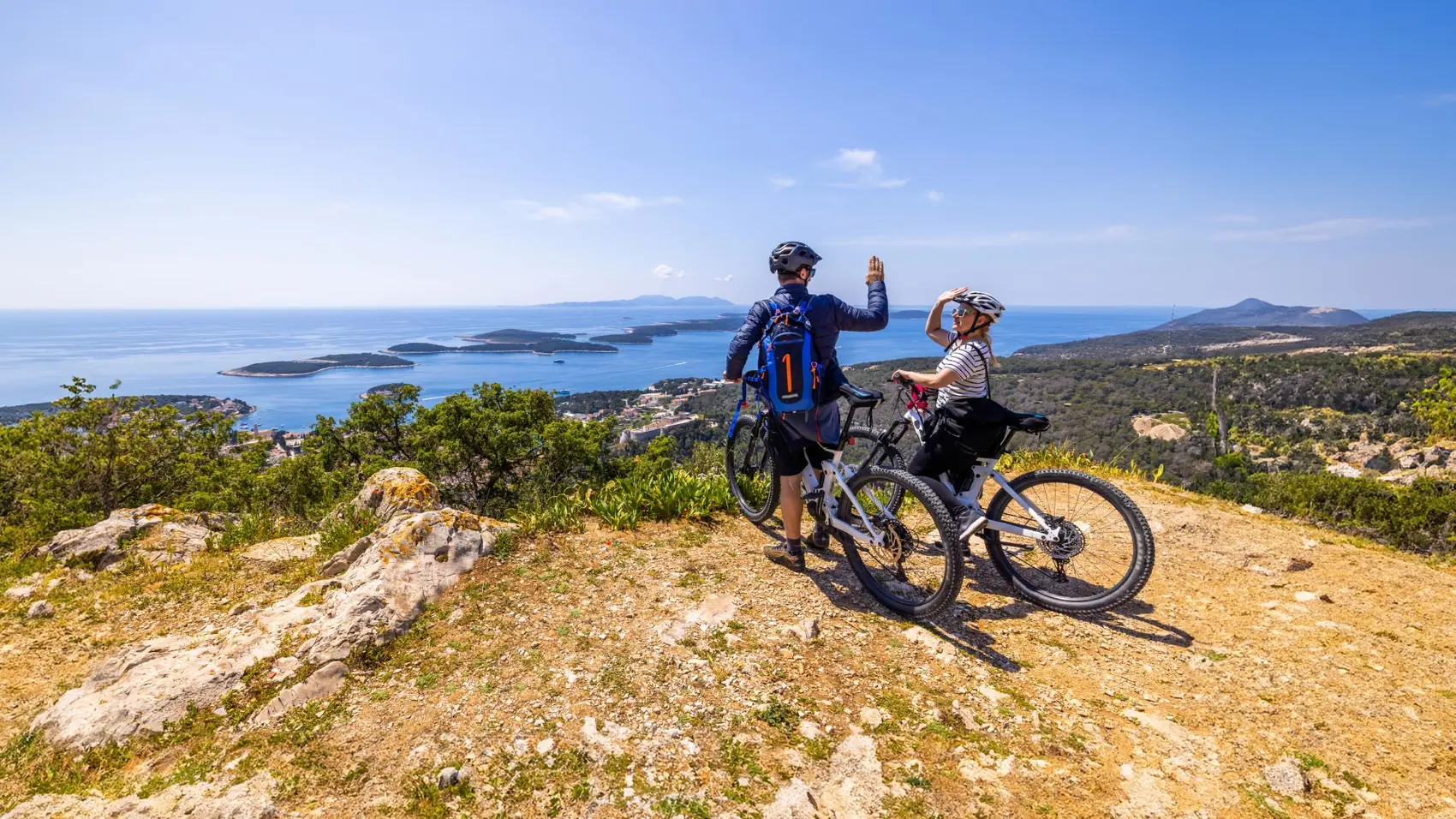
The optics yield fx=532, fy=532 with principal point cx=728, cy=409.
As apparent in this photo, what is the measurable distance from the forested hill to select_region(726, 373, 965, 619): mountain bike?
101 metres

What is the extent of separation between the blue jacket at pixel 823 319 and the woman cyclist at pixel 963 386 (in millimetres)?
448

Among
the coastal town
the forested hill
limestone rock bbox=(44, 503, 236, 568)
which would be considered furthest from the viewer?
the forested hill

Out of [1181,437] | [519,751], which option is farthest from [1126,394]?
[519,751]

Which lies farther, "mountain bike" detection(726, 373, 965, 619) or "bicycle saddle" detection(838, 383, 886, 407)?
"bicycle saddle" detection(838, 383, 886, 407)

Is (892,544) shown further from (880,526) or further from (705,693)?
(705,693)

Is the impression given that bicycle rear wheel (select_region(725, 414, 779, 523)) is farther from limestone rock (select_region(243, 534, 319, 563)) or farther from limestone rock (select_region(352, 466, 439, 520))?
limestone rock (select_region(243, 534, 319, 563))

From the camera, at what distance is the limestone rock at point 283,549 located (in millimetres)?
5422

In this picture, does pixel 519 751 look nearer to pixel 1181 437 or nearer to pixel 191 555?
pixel 191 555

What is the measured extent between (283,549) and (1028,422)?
7288mm

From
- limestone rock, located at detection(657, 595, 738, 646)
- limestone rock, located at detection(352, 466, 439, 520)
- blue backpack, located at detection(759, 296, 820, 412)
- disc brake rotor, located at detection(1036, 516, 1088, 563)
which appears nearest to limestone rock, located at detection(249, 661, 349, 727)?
limestone rock, located at detection(657, 595, 738, 646)

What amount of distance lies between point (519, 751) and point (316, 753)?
106 cm

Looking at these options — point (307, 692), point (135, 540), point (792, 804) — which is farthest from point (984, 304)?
Result: point (135, 540)

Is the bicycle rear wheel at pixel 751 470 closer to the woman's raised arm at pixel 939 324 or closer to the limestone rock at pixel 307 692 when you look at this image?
the woman's raised arm at pixel 939 324

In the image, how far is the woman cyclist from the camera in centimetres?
396
